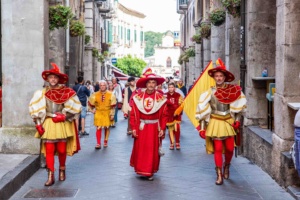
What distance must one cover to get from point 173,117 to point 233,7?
2683 mm

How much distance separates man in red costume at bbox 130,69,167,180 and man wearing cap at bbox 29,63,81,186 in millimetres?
997

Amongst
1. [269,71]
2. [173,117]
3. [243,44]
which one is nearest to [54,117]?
[269,71]

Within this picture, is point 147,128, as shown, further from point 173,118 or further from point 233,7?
point 233,7

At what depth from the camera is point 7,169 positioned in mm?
10375

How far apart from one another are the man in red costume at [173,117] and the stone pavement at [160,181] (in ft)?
2.91

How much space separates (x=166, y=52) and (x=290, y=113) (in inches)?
4527

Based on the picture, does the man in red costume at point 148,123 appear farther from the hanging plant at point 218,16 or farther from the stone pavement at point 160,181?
the hanging plant at point 218,16

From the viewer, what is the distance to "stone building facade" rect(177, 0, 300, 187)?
10219mm

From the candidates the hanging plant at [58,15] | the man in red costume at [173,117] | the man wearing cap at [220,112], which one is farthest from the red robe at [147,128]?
the hanging plant at [58,15]

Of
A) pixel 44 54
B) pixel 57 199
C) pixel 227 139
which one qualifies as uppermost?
pixel 44 54

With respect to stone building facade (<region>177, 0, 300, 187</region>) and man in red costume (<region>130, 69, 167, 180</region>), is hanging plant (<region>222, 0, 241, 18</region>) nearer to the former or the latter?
stone building facade (<region>177, 0, 300, 187</region>)

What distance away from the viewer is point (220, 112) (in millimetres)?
10727

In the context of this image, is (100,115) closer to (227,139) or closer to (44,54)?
(44,54)

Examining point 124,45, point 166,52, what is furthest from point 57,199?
point 166,52
